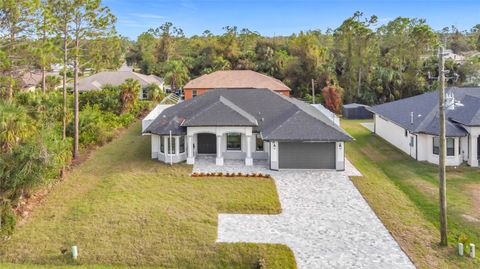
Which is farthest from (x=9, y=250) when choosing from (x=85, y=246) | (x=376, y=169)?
(x=376, y=169)

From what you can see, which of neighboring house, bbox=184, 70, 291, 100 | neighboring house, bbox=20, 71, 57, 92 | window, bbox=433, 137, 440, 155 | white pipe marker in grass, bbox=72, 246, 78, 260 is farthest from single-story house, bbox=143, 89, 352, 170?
neighboring house, bbox=184, 70, 291, 100

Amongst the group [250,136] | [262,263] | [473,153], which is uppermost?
[250,136]

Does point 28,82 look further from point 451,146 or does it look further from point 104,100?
point 451,146

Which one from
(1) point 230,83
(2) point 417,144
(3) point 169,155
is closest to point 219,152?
(3) point 169,155

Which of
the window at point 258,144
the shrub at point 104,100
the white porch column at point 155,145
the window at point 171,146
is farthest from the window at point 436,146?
the shrub at point 104,100

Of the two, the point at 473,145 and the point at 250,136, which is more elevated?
the point at 250,136

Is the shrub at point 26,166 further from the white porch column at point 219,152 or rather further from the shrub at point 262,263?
the shrub at point 262,263

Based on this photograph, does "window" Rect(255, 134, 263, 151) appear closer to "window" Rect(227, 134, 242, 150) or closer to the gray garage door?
"window" Rect(227, 134, 242, 150)
